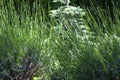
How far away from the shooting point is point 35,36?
10.9ft

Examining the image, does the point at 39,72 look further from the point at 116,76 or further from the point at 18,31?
the point at 116,76

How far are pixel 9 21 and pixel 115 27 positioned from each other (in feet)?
3.78

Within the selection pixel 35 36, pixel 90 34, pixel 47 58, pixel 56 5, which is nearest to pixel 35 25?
pixel 35 36

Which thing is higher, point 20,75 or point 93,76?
point 93,76

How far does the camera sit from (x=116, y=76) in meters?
2.73

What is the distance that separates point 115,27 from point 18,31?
38.6 inches

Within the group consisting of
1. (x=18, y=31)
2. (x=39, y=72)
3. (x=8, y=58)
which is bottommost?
(x=39, y=72)

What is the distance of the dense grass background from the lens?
2.76 metres

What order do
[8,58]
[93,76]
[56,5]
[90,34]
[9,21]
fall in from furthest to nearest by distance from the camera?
[56,5]
[9,21]
[8,58]
[90,34]
[93,76]

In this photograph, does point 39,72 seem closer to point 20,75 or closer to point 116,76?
point 20,75

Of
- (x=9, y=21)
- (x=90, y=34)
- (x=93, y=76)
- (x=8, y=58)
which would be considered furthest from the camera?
(x=9, y=21)

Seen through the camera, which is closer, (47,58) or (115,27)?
(115,27)

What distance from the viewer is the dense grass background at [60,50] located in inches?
108

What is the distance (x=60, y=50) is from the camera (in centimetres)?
295
